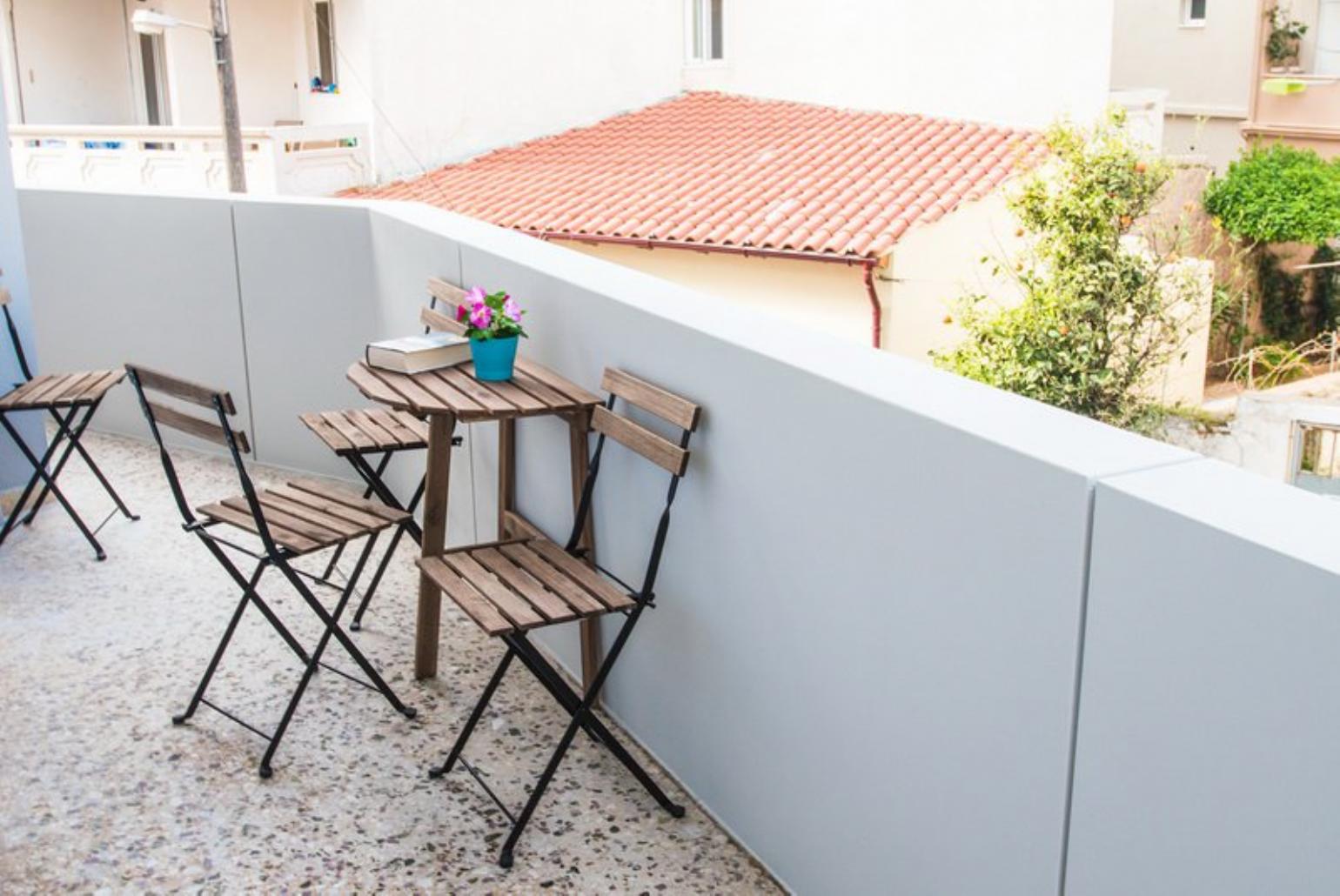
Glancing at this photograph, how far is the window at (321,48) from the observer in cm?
1966

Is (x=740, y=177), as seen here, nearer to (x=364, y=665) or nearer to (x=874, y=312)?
(x=874, y=312)

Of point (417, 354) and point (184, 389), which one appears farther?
point (417, 354)

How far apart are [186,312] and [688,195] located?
927 cm

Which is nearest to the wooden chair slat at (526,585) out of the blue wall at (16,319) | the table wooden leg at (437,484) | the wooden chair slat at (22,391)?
the table wooden leg at (437,484)

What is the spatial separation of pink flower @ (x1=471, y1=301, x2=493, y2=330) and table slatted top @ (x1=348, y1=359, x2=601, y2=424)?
16 cm

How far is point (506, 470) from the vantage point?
4555 mm

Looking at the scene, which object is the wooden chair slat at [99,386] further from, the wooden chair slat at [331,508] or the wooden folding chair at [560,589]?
the wooden folding chair at [560,589]

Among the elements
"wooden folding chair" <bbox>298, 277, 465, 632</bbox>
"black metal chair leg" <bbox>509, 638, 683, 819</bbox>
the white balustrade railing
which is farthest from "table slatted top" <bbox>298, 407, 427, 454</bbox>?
the white balustrade railing

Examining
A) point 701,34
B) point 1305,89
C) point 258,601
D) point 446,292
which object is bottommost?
point 258,601

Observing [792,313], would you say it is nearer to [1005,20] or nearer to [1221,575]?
[1005,20]

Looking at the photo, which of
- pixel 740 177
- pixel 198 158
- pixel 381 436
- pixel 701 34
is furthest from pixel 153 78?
pixel 381 436

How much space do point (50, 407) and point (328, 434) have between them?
1.28m

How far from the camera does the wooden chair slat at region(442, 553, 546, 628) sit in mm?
3285

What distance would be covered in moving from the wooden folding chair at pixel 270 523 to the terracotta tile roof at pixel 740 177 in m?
9.26
